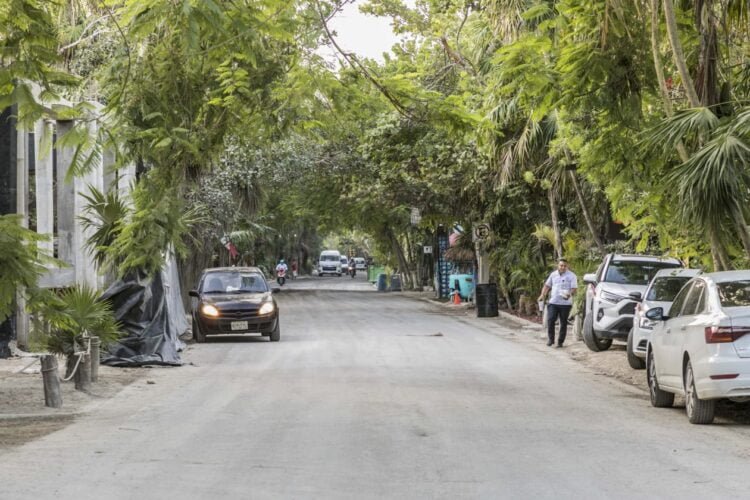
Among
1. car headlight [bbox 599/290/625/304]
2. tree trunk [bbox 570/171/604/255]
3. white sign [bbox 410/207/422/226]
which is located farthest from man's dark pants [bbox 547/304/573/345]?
white sign [bbox 410/207/422/226]

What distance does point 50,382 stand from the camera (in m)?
14.3

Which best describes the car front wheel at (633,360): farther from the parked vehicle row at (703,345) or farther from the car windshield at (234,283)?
the car windshield at (234,283)

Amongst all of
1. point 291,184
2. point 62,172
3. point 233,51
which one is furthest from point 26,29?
point 291,184

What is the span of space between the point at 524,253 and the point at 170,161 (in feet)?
68.3

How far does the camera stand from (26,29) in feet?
36.6

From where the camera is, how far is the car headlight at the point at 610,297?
21891 mm

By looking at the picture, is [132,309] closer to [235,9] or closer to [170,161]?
[170,161]

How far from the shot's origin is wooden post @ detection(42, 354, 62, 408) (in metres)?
14.2

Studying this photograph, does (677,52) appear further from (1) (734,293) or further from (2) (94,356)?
(2) (94,356)

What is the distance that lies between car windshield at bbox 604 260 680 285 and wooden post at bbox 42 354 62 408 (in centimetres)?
1196

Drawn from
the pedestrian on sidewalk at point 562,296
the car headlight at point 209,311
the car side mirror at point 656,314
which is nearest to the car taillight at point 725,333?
the car side mirror at point 656,314

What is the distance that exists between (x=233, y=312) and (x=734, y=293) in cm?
1602

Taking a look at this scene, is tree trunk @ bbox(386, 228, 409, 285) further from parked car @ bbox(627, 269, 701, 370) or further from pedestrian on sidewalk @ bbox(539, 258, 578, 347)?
parked car @ bbox(627, 269, 701, 370)

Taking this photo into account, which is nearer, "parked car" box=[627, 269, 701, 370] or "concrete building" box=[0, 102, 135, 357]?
"parked car" box=[627, 269, 701, 370]
